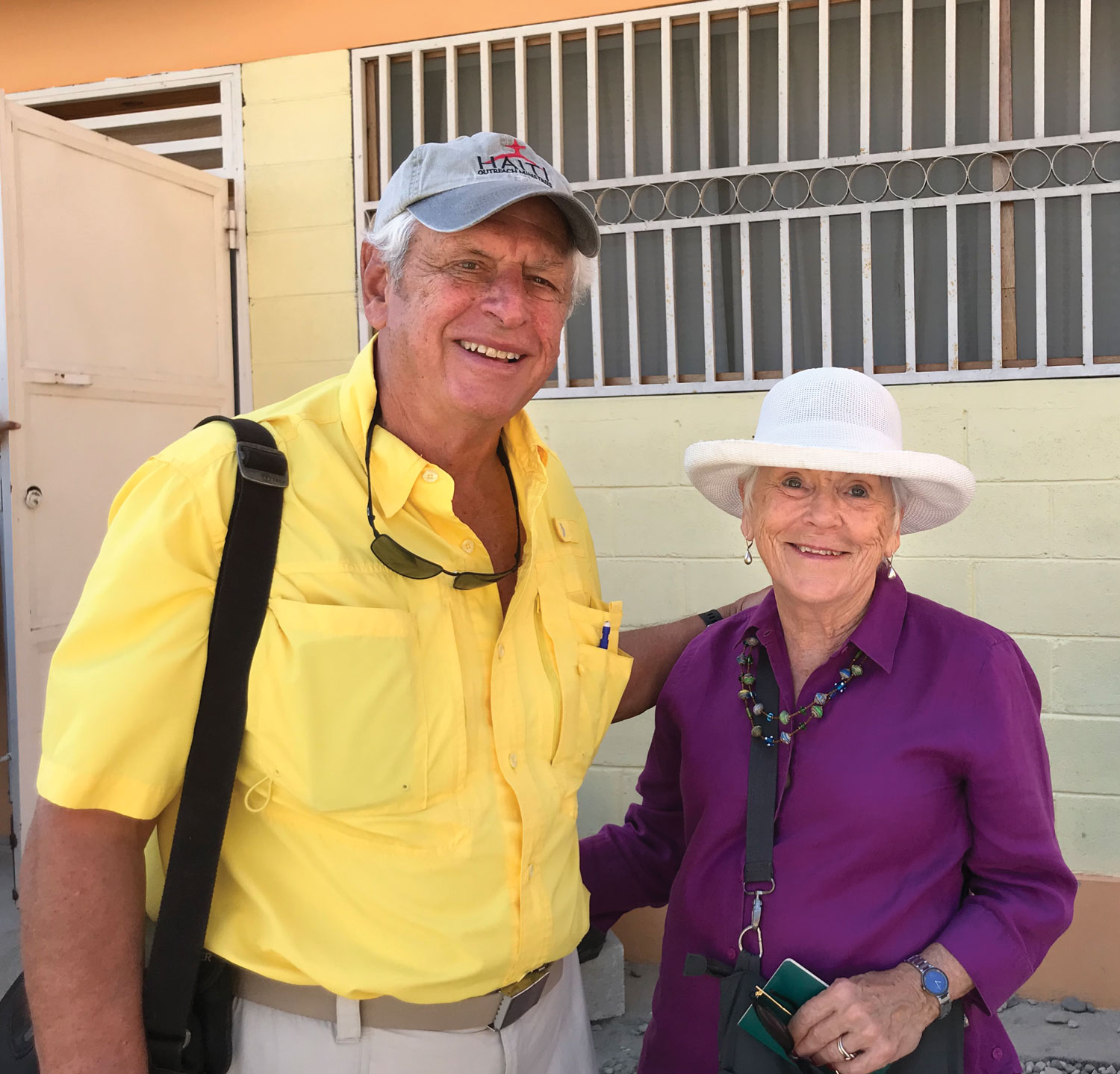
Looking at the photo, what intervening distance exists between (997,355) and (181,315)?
2.79m

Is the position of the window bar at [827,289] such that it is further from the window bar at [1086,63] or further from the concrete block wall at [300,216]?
the concrete block wall at [300,216]

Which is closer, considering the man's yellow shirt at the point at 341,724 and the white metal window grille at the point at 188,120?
the man's yellow shirt at the point at 341,724

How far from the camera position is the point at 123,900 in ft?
4.31

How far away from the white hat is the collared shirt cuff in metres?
0.68

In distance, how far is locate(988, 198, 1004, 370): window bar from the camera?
3260 millimetres

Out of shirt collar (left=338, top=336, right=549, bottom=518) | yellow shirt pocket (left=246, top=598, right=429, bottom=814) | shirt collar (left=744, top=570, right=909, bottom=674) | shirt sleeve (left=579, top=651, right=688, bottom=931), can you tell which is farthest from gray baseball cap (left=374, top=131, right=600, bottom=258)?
shirt sleeve (left=579, top=651, right=688, bottom=931)

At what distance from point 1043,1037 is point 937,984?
80.1 inches

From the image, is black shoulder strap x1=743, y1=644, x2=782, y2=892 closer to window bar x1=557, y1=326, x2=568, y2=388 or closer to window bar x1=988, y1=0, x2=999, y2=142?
Answer: window bar x1=557, y1=326, x2=568, y2=388

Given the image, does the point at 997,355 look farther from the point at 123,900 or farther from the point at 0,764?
the point at 0,764

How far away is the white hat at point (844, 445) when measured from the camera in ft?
5.55

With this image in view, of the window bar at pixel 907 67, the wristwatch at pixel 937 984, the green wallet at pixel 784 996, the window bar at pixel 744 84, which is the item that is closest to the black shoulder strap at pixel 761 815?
the green wallet at pixel 784 996

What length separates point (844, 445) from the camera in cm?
172

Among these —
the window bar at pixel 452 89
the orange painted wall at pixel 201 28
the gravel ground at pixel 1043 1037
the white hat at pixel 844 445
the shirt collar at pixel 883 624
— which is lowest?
the gravel ground at pixel 1043 1037

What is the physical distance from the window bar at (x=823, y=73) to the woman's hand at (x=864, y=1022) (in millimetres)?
2677
